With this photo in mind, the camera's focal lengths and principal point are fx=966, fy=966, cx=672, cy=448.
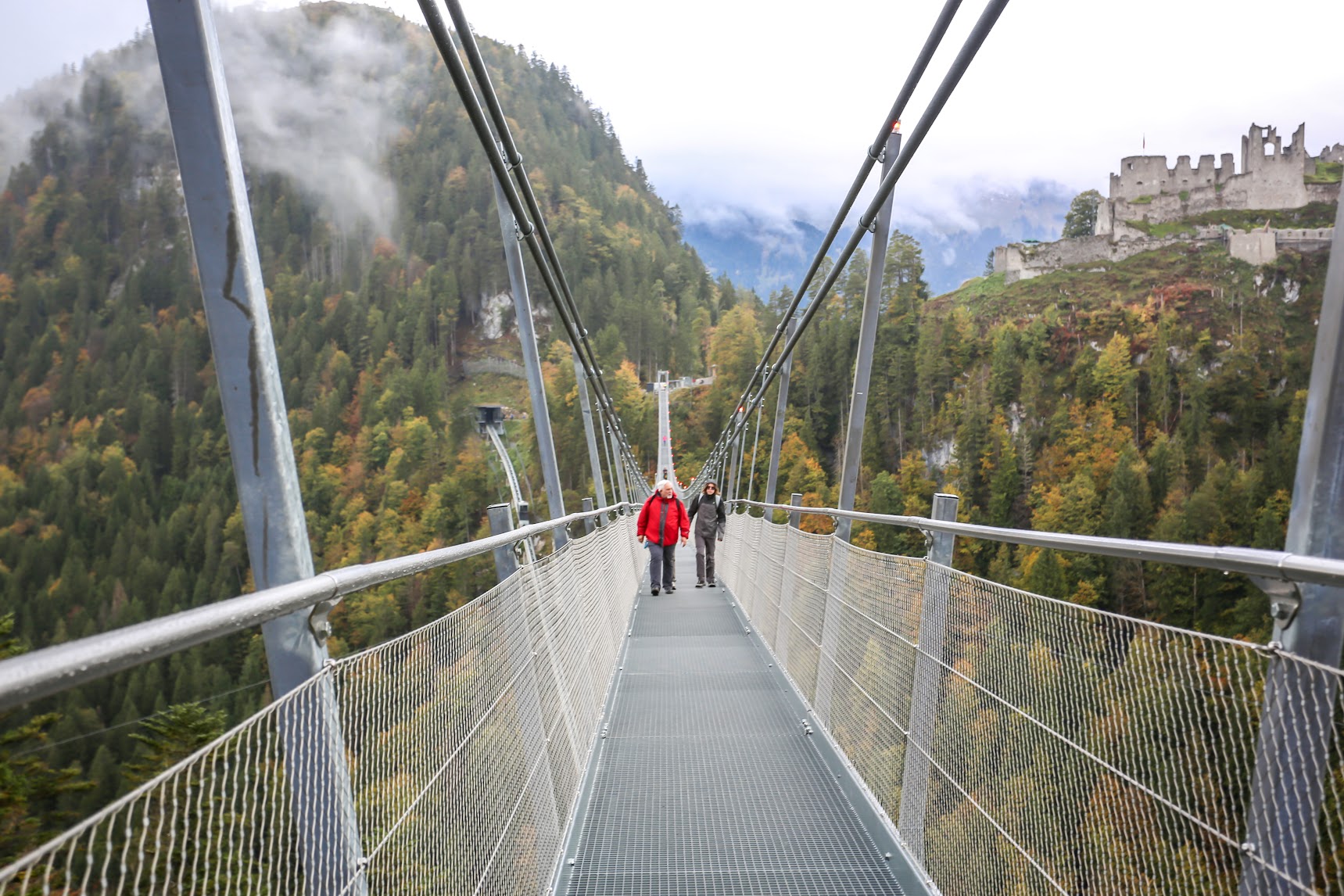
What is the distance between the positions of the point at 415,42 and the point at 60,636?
108532 mm

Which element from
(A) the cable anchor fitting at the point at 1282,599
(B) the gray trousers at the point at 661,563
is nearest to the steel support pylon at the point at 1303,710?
(A) the cable anchor fitting at the point at 1282,599


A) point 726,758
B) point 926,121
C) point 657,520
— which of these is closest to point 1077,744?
point 726,758

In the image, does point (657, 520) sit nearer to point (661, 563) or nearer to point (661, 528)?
point (661, 528)

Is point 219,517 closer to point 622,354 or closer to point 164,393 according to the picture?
point 164,393

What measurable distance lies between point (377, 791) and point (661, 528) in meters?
7.19

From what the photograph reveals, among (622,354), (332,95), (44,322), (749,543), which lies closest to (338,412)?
(622,354)

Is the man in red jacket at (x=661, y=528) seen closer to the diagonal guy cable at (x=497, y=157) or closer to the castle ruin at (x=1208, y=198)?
the diagonal guy cable at (x=497, y=157)

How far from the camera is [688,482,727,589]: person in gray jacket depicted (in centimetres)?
949

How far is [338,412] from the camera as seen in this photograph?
88.6 m

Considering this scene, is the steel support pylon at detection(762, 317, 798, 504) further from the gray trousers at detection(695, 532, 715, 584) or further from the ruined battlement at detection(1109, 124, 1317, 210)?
the ruined battlement at detection(1109, 124, 1317, 210)

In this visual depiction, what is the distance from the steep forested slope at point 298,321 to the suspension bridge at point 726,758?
3614 cm

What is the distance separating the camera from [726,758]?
12.3ft

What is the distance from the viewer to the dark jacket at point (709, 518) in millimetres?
9505

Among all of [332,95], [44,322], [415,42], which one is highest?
[415,42]
